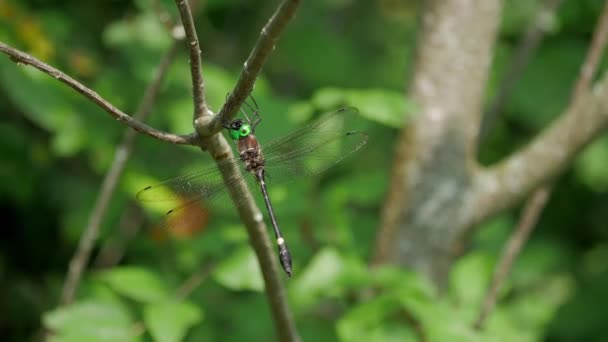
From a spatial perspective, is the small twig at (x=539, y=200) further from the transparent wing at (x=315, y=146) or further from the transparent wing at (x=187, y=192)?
the transparent wing at (x=187, y=192)

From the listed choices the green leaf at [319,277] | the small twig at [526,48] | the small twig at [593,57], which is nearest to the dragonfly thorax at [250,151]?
the green leaf at [319,277]

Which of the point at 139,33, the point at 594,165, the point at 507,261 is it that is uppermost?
the point at 139,33

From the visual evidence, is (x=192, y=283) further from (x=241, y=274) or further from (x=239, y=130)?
(x=239, y=130)

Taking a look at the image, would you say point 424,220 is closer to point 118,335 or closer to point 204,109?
point 118,335

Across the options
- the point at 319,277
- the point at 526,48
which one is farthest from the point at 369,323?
the point at 526,48

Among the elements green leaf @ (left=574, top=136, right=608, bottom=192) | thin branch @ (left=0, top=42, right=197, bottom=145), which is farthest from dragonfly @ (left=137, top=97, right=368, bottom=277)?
green leaf @ (left=574, top=136, right=608, bottom=192)

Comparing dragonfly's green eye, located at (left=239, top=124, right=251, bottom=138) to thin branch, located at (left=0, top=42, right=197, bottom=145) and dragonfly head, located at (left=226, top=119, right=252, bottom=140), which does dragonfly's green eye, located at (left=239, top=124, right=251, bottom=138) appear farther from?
thin branch, located at (left=0, top=42, right=197, bottom=145)
